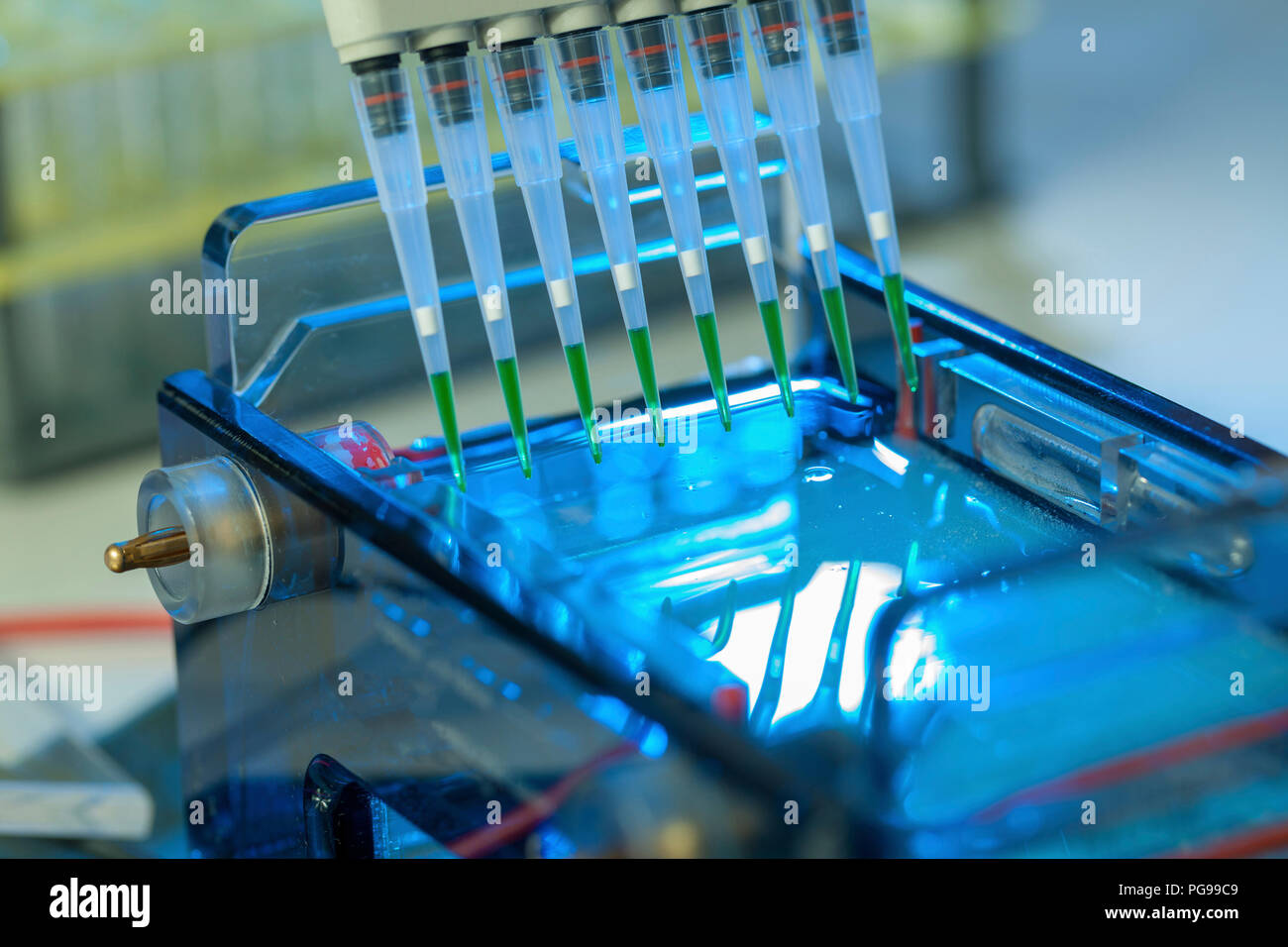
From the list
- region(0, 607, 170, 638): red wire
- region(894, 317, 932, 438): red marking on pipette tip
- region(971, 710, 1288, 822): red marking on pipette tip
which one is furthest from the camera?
region(0, 607, 170, 638): red wire

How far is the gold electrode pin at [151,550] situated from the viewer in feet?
1.86

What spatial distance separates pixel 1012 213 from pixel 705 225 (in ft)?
4.58

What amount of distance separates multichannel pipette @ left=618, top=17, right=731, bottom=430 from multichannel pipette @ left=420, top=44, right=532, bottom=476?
0.06 m

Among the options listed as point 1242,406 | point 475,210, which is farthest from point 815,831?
point 1242,406

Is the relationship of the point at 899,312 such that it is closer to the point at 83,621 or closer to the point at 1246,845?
the point at 1246,845

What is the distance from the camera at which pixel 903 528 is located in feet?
1.99

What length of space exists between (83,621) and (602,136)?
895 millimetres

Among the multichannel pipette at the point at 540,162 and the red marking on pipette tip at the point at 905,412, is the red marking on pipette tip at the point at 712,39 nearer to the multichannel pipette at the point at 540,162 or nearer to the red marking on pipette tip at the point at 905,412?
the multichannel pipette at the point at 540,162

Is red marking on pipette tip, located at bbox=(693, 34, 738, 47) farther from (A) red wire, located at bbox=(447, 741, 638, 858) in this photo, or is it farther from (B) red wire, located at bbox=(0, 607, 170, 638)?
(B) red wire, located at bbox=(0, 607, 170, 638)

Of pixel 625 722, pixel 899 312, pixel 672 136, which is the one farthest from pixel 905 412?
pixel 625 722

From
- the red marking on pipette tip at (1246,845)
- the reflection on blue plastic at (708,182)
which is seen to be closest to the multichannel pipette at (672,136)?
the reflection on blue plastic at (708,182)

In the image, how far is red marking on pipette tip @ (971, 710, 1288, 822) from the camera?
1.38 feet

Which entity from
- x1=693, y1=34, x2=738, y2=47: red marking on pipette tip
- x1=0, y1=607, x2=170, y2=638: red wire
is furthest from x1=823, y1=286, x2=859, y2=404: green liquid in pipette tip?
x1=0, y1=607, x2=170, y2=638: red wire
